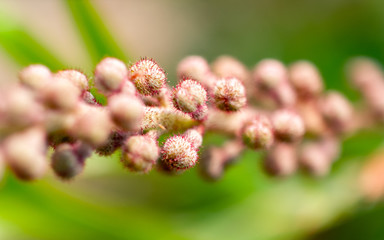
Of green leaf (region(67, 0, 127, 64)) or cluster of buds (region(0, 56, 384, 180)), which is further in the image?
green leaf (region(67, 0, 127, 64))

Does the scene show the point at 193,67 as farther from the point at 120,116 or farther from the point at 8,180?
the point at 8,180

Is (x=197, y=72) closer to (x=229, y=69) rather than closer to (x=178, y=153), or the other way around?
(x=229, y=69)

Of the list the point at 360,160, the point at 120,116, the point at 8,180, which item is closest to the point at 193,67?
the point at 120,116

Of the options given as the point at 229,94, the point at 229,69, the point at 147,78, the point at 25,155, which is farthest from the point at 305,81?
the point at 25,155

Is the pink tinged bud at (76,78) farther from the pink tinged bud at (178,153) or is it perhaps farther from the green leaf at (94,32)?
the green leaf at (94,32)

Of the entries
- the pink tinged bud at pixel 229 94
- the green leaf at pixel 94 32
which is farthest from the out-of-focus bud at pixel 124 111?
the green leaf at pixel 94 32

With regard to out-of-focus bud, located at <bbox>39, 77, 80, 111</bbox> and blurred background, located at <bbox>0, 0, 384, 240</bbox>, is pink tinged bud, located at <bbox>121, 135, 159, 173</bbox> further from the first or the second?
blurred background, located at <bbox>0, 0, 384, 240</bbox>

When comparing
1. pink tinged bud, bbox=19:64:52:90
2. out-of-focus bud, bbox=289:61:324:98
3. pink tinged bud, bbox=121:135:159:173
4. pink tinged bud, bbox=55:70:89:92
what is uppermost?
out-of-focus bud, bbox=289:61:324:98

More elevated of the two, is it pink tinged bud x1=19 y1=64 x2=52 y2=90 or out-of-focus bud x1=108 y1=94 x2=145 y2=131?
pink tinged bud x1=19 y1=64 x2=52 y2=90

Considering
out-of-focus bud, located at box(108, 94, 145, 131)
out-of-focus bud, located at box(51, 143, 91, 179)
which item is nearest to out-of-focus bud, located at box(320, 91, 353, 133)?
out-of-focus bud, located at box(108, 94, 145, 131)
